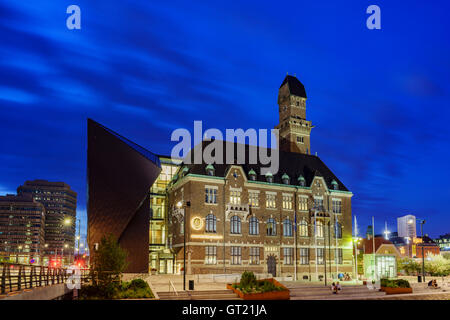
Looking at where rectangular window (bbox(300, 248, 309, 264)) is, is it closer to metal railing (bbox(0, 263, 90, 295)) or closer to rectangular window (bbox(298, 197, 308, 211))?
rectangular window (bbox(298, 197, 308, 211))

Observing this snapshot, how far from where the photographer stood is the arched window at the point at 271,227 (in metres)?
60.4

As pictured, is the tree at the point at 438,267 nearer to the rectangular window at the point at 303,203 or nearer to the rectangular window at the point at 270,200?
the rectangular window at the point at 303,203

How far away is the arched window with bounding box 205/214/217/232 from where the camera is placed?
55.8 metres

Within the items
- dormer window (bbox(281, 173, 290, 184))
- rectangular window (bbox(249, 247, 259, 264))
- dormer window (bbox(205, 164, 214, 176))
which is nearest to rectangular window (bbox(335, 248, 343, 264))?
dormer window (bbox(281, 173, 290, 184))

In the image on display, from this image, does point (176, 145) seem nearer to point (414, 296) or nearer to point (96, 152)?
point (96, 152)

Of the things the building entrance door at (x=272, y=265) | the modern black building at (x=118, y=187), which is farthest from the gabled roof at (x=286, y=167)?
the building entrance door at (x=272, y=265)

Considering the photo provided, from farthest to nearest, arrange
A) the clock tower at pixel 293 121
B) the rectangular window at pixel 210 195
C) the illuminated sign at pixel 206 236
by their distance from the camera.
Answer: the clock tower at pixel 293 121 < the rectangular window at pixel 210 195 < the illuminated sign at pixel 206 236

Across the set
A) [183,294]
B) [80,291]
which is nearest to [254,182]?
[183,294]

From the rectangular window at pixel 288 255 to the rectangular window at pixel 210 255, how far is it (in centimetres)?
1107

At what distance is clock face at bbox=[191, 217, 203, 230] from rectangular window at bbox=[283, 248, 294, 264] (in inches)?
529

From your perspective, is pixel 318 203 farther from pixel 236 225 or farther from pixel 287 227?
pixel 236 225

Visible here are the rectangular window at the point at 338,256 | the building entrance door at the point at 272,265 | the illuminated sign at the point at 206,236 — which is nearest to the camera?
the illuminated sign at the point at 206,236

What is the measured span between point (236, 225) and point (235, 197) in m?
3.67

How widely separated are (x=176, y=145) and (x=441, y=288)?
129 feet
